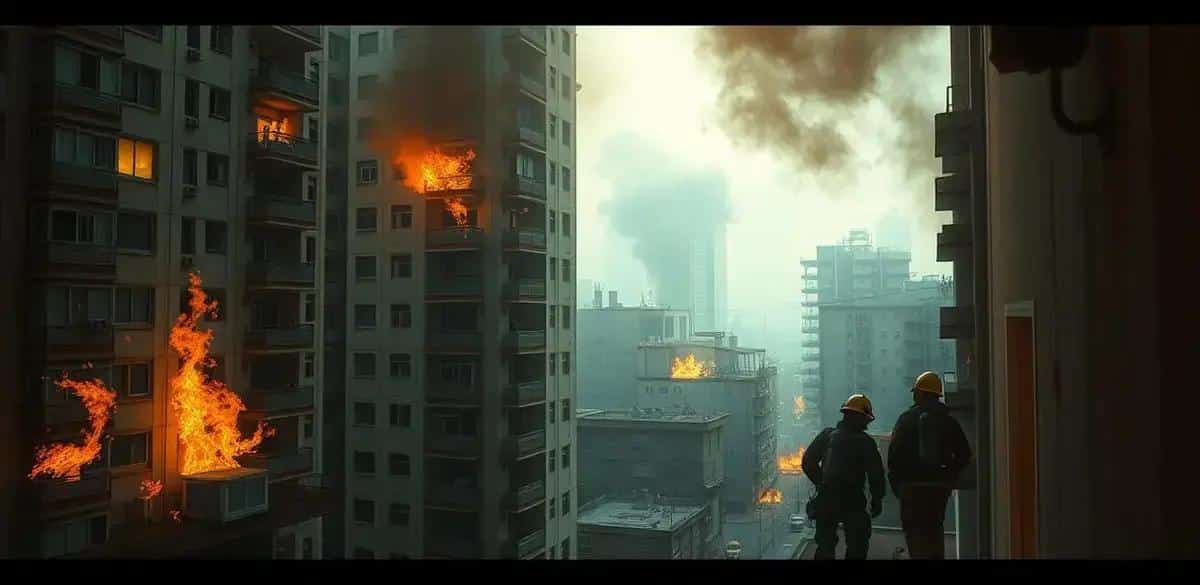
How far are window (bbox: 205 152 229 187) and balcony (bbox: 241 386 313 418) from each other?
253cm

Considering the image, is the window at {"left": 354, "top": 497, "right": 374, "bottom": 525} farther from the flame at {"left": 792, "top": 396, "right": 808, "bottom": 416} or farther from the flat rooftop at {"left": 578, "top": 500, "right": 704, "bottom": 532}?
the flame at {"left": 792, "top": 396, "right": 808, "bottom": 416}

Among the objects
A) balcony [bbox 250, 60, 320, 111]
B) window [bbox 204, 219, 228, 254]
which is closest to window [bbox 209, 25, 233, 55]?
balcony [bbox 250, 60, 320, 111]

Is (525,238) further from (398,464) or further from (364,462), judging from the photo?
(364,462)

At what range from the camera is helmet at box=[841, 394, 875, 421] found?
12.3 ft

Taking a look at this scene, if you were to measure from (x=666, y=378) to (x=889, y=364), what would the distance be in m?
3.00

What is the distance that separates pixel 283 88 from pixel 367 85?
151cm

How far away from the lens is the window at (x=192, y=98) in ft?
26.8

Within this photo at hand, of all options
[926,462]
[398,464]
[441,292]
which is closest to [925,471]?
[926,462]

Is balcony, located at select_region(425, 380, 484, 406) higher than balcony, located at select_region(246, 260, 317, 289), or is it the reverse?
balcony, located at select_region(246, 260, 317, 289)

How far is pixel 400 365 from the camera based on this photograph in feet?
34.2

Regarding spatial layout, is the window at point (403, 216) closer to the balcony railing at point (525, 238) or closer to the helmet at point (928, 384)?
the balcony railing at point (525, 238)

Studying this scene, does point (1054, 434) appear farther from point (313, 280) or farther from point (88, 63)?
point (313, 280)
